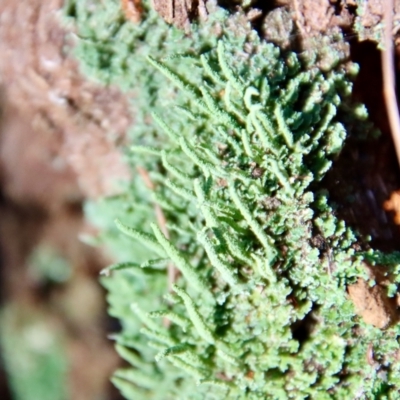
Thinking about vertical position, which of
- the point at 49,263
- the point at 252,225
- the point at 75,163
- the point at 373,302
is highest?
the point at 75,163

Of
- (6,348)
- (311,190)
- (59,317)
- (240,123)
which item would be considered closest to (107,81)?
(240,123)

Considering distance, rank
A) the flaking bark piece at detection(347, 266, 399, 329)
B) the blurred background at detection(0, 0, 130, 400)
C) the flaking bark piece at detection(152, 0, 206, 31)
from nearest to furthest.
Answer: the flaking bark piece at detection(347, 266, 399, 329) < the flaking bark piece at detection(152, 0, 206, 31) < the blurred background at detection(0, 0, 130, 400)

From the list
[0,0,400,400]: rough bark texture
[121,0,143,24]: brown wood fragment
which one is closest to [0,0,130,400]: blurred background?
[0,0,400,400]: rough bark texture

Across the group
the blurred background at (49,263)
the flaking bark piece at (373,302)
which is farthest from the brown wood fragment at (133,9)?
the flaking bark piece at (373,302)

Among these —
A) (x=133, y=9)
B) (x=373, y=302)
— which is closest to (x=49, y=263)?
(x=133, y=9)

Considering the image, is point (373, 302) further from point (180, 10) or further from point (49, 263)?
point (49, 263)

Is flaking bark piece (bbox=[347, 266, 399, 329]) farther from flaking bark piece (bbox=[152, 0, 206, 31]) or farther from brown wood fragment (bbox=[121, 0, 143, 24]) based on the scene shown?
brown wood fragment (bbox=[121, 0, 143, 24])
